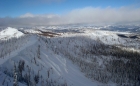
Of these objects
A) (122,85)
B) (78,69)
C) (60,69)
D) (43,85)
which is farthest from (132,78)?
(43,85)

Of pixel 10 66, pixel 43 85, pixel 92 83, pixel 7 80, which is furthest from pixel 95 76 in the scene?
pixel 7 80

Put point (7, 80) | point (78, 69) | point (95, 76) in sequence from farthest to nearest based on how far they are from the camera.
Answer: point (78, 69) → point (95, 76) → point (7, 80)

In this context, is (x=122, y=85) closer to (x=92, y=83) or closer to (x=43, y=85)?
(x=92, y=83)

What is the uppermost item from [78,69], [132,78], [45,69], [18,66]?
[18,66]

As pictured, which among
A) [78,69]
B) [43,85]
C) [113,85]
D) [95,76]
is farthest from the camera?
[78,69]

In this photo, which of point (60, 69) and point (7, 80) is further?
point (60, 69)

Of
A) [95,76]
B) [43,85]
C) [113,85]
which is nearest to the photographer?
[43,85]

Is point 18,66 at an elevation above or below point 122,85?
above

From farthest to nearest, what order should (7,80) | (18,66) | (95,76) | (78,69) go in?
(78,69)
(95,76)
(18,66)
(7,80)

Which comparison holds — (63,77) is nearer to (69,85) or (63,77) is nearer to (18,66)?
(69,85)
